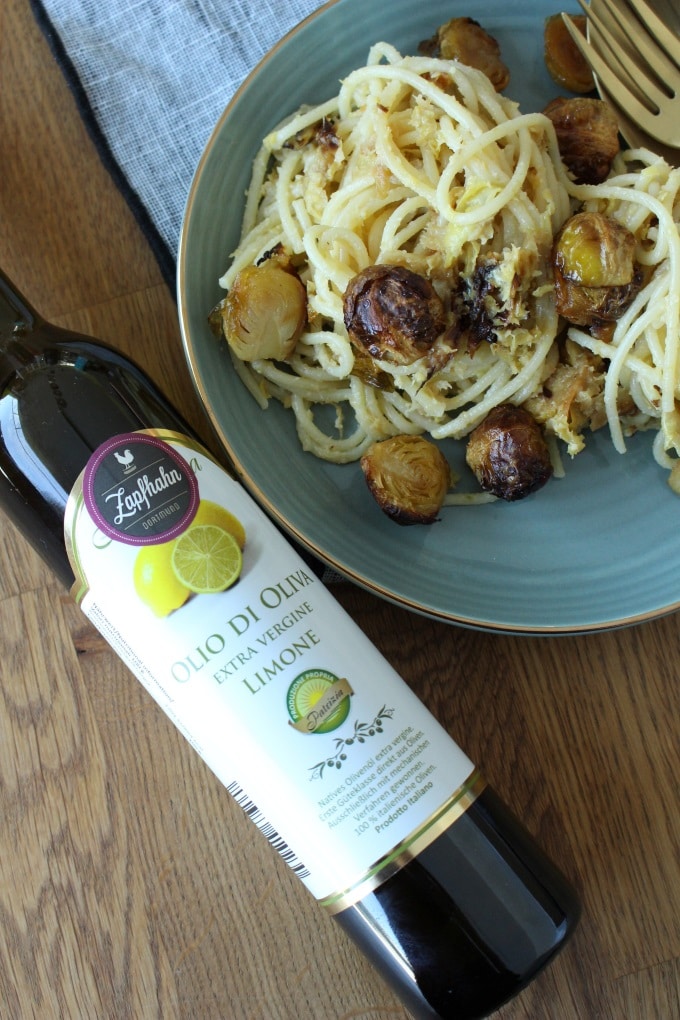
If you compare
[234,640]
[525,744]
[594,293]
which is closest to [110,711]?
[234,640]

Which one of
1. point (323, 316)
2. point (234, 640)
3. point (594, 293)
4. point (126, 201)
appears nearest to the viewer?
point (234, 640)

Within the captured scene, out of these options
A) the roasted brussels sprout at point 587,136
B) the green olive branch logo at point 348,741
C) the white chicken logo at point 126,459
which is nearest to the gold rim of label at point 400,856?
the green olive branch logo at point 348,741

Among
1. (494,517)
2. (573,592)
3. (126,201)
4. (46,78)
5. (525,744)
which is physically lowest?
(525,744)

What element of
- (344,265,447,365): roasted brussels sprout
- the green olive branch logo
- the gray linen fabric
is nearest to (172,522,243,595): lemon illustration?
the green olive branch logo

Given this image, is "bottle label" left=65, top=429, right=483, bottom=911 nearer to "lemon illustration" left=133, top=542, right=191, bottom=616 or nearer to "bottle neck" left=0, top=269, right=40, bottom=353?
"lemon illustration" left=133, top=542, right=191, bottom=616

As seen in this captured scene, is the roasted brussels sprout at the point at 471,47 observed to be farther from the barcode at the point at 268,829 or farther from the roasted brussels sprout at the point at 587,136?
the barcode at the point at 268,829

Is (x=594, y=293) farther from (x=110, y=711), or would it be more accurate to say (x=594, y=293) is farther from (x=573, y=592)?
(x=110, y=711)
